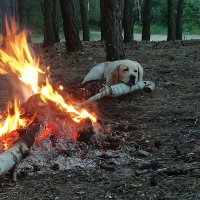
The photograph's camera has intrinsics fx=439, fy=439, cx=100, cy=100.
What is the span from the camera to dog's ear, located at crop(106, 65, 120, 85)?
11648 mm

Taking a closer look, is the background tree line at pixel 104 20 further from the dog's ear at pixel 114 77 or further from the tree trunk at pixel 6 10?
the dog's ear at pixel 114 77

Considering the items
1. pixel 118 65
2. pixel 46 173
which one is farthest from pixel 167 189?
pixel 118 65

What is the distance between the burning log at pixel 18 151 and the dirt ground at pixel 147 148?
0.22 metres

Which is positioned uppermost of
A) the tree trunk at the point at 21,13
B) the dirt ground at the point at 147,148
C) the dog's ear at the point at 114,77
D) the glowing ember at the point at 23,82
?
the tree trunk at the point at 21,13

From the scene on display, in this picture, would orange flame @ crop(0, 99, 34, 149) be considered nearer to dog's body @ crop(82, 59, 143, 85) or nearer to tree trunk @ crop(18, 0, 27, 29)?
dog's body @ crop(82, 59, 143, 85)

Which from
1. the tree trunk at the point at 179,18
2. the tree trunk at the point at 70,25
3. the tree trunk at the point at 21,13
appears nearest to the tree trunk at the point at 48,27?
the tree trunk at the point at 21,13

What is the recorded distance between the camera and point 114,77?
11.8 m

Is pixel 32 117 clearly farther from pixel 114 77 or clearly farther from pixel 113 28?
pixel 113 28

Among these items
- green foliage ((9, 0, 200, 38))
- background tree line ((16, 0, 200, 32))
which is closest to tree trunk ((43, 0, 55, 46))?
green foliage ((9, 0, 200, 38))

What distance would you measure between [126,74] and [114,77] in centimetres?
47

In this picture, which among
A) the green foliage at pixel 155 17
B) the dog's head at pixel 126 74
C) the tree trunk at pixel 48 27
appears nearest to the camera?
the dog's head at pixel 126 74

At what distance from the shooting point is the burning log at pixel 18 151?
5.45m

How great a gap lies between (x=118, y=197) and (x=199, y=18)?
174 ft

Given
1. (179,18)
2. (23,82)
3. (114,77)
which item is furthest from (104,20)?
(179,18)
